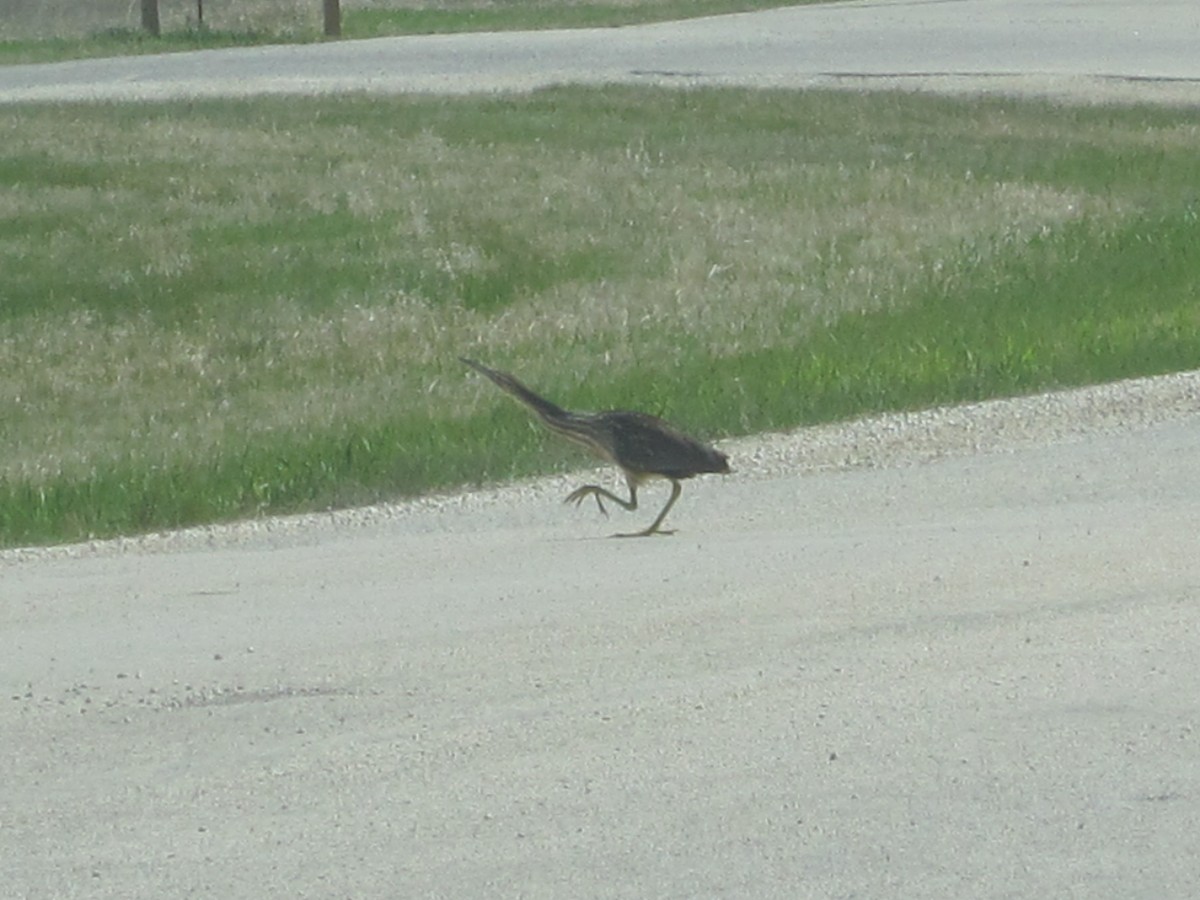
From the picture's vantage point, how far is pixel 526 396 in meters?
8.74

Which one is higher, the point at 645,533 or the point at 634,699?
the point at 634,699

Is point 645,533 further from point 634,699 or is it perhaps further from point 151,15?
point 151,15

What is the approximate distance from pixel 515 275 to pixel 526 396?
940cm

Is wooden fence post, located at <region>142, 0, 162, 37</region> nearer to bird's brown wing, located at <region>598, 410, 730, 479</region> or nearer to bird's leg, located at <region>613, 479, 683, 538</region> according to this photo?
bird's leg, located at <region>613, 479, 683, 538</region>

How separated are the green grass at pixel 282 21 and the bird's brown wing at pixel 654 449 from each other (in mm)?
25291

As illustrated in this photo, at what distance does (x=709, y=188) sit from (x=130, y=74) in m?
11.6

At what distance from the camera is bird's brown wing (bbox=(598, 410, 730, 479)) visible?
8.93 meters

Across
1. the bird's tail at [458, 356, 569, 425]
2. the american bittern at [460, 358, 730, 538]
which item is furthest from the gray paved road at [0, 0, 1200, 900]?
the bird's tail at [458, 356, 569, 425]

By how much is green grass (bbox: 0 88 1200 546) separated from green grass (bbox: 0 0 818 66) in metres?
8.33

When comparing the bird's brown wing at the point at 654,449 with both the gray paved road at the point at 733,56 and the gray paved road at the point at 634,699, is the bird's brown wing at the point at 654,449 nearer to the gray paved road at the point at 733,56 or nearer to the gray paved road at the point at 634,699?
the gray paved road at the point at 634,699

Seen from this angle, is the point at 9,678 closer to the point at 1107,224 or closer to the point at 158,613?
the point at 158,613

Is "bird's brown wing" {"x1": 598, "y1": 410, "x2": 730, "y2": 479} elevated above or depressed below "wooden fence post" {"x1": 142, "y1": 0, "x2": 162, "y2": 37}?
above

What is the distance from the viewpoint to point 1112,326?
14.1 meters

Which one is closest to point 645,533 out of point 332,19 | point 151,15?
point 332,19
